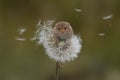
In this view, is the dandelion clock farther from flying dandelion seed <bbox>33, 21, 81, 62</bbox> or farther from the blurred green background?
the blurred green background

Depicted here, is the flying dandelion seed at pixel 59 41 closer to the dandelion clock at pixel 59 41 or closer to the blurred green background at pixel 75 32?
the dandelion clock at pixel 59 41

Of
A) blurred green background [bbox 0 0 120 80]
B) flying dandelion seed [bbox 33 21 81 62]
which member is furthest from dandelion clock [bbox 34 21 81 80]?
blurred green background [bbox 0 0 120 80]

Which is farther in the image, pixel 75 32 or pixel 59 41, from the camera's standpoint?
pixel 75 32

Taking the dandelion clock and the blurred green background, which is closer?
the dandelion clock

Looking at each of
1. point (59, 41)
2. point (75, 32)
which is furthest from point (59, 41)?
point (75, 32)

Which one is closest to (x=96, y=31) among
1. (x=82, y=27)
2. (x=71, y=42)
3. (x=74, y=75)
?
(x=82, y=27)

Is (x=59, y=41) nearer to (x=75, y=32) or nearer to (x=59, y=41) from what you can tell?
(x=59, y=41)

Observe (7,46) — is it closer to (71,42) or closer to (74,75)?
(74,75)
